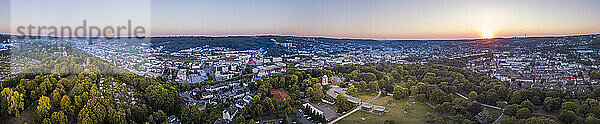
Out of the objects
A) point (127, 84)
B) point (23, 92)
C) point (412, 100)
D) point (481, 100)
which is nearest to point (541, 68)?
point (481, 100)

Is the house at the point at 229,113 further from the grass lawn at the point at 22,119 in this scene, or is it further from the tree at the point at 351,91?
the tree at the point at 351,91

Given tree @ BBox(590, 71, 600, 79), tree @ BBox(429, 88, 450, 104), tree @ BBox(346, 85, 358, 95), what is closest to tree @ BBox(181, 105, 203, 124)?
tree @ BBox(346, 85, 358, 95)

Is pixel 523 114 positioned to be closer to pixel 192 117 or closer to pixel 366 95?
pixel 366 95

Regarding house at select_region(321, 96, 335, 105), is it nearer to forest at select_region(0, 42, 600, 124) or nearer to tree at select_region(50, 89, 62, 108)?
forest at select_region(0, 42, 600, 124)

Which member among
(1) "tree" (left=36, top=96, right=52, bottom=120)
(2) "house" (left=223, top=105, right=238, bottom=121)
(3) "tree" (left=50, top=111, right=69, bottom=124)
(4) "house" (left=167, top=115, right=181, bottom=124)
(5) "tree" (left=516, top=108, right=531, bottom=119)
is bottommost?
(4) "house" (left=167, top=115, right=181, bottom=124)

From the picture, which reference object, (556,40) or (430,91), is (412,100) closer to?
(430,91)

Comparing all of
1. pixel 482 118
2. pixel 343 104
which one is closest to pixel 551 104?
pixel 482 118
